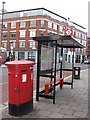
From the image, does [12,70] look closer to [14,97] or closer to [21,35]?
[14,97]

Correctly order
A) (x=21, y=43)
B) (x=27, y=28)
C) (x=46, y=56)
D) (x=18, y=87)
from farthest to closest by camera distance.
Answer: (x=21, y=43)
(x=27, y=28)
(x=46, y=56)
(x=18, y=87)

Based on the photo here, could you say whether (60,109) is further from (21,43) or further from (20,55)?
(20,55)

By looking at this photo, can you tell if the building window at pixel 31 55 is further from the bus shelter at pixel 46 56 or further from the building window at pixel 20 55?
the bus shelter at pixel 46 56

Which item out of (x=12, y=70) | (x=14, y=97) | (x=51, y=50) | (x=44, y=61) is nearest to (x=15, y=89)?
(x=14, y=97)

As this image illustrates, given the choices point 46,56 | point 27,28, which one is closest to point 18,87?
point 46,56

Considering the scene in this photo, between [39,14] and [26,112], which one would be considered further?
[39,14]

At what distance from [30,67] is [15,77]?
56 centimetres

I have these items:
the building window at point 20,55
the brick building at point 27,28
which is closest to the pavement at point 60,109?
the brick building at point 27,28

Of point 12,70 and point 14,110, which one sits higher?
point 12,70

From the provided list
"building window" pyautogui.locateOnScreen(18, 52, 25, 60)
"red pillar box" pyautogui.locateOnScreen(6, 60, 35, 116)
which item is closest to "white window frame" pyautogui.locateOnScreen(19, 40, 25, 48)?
"building window" pyautogui.locateOnScreen(18, 52, 25, 60)

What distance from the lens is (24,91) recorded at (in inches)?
161

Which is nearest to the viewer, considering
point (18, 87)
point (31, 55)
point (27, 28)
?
point (18, 87)

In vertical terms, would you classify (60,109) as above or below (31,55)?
below

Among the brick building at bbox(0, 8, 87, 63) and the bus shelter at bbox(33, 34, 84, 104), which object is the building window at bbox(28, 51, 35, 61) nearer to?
the brick building at bbox(0, 8, 87, 63)
